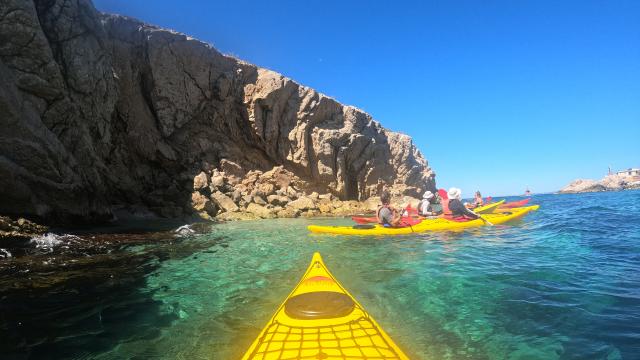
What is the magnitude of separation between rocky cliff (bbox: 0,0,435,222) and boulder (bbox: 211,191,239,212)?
216 mm

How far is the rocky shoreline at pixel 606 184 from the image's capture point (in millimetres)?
77450

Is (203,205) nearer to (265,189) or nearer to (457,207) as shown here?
(265,189)

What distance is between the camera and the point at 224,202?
24.0 m

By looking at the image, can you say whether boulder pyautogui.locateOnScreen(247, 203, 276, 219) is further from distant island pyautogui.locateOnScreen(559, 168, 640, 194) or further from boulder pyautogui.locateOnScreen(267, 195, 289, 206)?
distant island pyautogui.locateOnScreen(559, 168, 640, 194)

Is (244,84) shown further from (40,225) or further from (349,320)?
(349,320)

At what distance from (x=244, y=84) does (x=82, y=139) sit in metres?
15.6

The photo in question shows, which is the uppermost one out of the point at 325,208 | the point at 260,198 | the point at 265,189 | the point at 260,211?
the point at 265,189

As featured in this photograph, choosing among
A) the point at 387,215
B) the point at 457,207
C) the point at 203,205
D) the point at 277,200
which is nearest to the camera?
the point at 387,215

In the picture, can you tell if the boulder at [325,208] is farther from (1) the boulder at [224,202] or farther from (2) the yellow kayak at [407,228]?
(2) the yellow kayak at [407,228]

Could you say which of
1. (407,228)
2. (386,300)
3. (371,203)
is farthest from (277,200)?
(386,300)

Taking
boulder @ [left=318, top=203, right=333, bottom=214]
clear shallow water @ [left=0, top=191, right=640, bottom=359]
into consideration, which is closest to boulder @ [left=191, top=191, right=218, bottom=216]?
boulder @ [left=318, top=203, right=333, bottom=214]

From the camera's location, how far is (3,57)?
1138 centimetres

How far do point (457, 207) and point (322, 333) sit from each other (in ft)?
38.2

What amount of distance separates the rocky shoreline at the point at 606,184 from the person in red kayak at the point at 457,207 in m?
84.3
